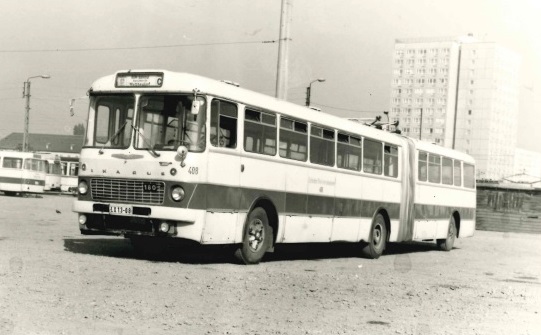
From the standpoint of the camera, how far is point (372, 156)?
17547mm

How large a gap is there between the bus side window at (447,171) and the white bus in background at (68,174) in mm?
43433

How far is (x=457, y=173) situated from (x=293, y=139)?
407 inches

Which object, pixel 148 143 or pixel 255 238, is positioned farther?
pixel 255 238

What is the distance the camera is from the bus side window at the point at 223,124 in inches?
472

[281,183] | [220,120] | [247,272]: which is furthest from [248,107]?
[247,272]

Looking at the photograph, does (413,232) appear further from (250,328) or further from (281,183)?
(250,328)

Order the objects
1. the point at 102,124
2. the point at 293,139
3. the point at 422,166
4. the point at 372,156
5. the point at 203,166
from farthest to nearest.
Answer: the point at 422,166, the point at 372,156, the point at 293,139, the point at 102,124, the point at 203,166

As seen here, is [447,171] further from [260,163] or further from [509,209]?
[509,209]

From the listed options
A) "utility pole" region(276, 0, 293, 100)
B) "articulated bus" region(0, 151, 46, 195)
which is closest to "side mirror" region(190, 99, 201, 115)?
"utility pole" region(276, 0, 293, 100)

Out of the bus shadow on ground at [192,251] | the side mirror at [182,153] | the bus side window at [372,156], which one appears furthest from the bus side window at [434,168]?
the side mirror at [182,153]

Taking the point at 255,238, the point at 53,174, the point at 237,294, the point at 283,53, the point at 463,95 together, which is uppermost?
the point at 463,95

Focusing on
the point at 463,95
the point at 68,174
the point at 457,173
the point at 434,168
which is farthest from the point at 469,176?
the point at 463,95

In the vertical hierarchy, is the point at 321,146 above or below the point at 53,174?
above

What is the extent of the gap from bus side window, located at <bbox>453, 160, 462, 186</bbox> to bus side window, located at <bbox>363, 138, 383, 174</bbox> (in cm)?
569
